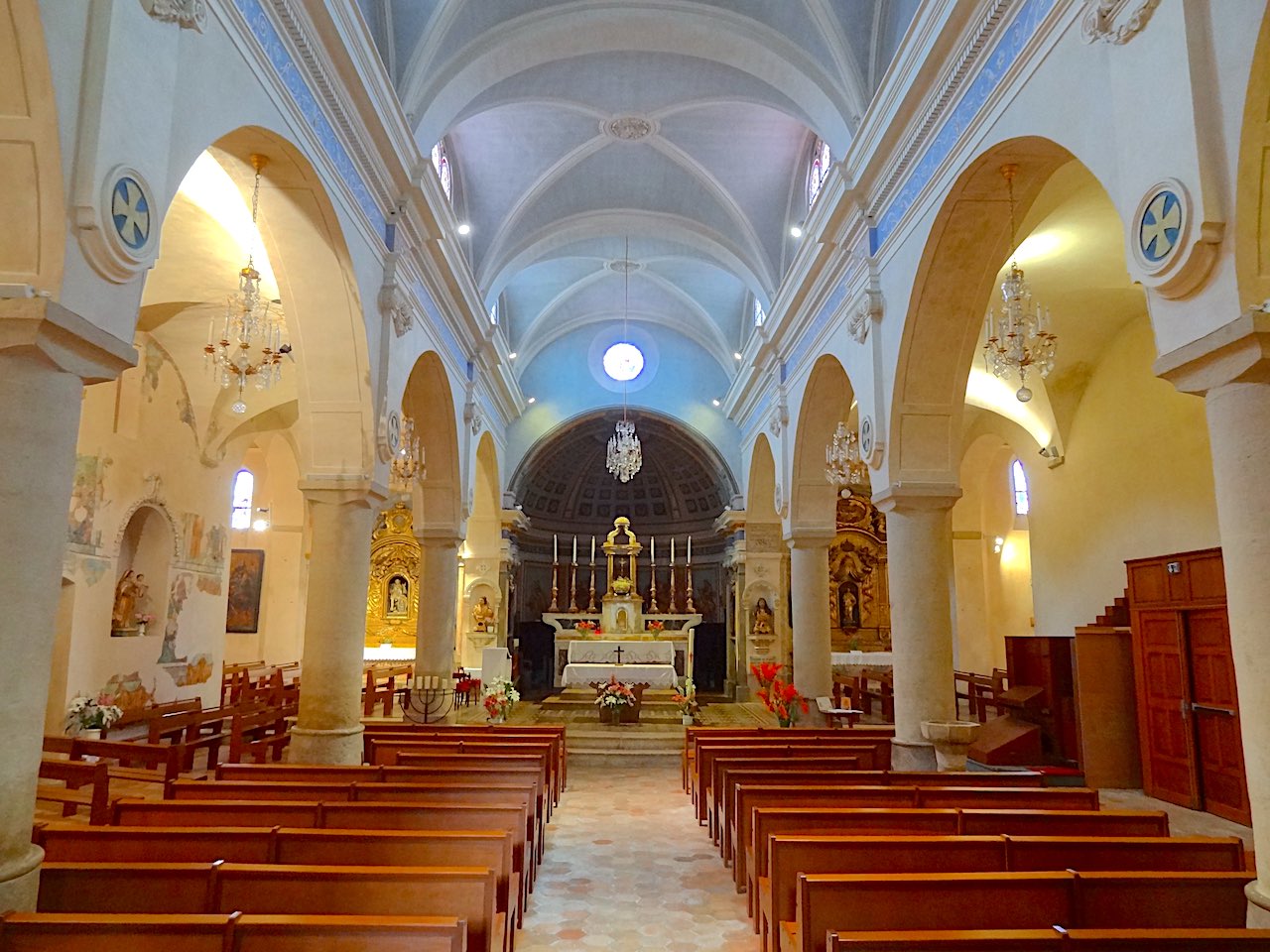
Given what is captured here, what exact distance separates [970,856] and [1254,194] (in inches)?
153

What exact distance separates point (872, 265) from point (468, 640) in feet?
50.3

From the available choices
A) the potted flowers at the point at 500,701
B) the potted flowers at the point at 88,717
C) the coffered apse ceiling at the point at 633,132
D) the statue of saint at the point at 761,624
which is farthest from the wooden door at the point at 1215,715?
the potted flowers at the point at 88,717

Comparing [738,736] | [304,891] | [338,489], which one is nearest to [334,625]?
[338,489]

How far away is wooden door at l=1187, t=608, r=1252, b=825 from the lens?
921 centimetres

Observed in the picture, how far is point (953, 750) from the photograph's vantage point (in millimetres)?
9328

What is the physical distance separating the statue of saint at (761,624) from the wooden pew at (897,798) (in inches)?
597

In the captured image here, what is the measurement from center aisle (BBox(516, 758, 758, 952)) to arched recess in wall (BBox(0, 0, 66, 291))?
4.86 metres

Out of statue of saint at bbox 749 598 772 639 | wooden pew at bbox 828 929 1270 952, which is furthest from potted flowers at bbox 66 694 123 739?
statue of saint at bbox 749 598 772 639

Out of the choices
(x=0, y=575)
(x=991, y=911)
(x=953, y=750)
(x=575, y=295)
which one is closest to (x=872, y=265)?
(x=953, y=750)

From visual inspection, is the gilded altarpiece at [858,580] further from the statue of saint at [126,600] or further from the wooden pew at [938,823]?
the wooden pew at [938,823]

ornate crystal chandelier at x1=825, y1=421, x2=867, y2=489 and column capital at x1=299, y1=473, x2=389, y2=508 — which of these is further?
ornate crystal chandelier at x1=825, y1=421, x2=867, y2=489

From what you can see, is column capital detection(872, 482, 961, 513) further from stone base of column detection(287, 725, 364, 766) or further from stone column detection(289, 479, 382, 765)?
stone base of column detection(287, 725, 364, 766)

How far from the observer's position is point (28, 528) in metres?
4.27

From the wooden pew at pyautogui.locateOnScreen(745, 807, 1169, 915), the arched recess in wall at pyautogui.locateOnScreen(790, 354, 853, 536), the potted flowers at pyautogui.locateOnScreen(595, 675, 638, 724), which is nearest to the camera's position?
the wooden pew at pyautogui.locateOnScreen(745, 807, 1169, 915)
